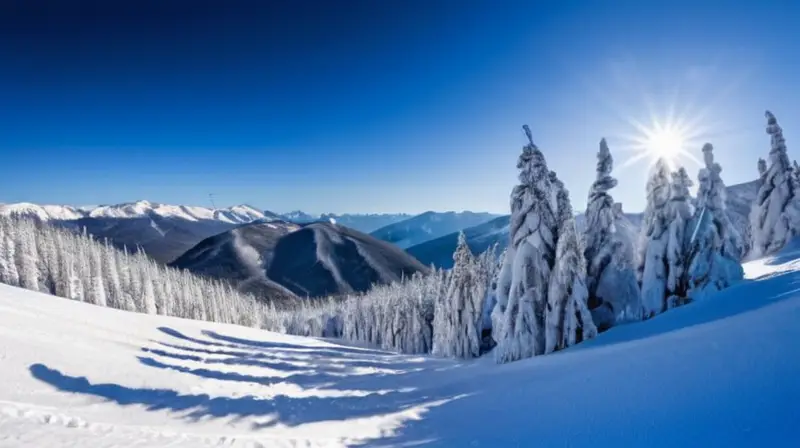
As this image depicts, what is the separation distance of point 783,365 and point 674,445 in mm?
3267

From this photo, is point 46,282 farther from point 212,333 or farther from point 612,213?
point 612,213

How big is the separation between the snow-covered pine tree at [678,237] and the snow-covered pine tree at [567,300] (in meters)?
7.19

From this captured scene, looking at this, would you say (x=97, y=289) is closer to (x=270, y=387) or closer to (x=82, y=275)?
(x=82, y=275)

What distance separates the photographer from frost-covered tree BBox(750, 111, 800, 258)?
3641cm

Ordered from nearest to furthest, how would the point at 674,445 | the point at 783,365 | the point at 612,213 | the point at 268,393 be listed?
1. the point at 674,445
2. the point at 783,365
3. the point at 268,393
4. the point at 612,213

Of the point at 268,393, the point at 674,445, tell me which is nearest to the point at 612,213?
the point at 674,445

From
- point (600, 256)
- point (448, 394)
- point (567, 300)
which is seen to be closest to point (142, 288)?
point (448, 394)

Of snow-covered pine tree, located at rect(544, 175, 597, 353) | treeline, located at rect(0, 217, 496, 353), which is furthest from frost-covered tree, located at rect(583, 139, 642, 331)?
treeline, located at rect(0, 217, 496, 353)

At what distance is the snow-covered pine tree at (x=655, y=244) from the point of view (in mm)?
27875

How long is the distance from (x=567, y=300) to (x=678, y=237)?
10412mm

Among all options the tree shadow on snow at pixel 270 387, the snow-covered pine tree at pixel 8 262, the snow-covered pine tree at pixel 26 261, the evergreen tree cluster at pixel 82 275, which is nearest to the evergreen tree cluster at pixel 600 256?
the tree shadow on snow at pixel 270 387

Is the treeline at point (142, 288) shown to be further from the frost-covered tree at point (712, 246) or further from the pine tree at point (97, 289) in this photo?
the frost-covered tree at point (712, 246)

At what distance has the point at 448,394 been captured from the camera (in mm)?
18844

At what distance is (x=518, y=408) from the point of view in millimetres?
13258
